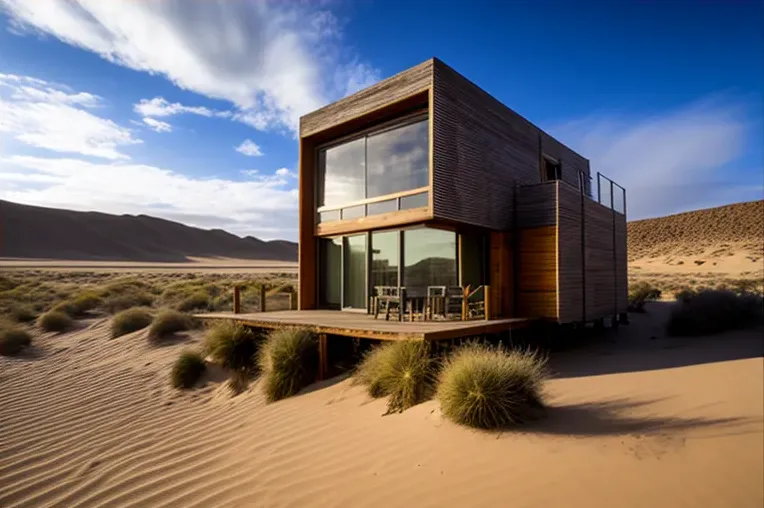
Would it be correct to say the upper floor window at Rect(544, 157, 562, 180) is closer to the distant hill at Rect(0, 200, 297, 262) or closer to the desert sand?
the desert sand

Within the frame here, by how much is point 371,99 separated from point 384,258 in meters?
4.11

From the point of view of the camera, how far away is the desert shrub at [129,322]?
45.4 feet

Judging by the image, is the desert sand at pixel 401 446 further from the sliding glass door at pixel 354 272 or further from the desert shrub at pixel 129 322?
the desert shrub at pixel 129 322

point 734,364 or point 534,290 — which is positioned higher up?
point 534,290

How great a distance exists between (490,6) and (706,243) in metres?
52.7

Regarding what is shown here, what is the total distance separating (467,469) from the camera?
12.4 feet

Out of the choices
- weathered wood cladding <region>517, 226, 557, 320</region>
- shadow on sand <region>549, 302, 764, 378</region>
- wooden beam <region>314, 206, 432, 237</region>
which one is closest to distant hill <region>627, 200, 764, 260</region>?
shadow on sand <region>549, 302, 764, 378</region>

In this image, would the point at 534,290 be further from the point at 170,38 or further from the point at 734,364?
the point at 170,38

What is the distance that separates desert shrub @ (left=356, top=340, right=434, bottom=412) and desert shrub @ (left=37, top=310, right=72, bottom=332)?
43.5 feet

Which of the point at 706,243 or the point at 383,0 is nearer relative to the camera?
the point at 383,0

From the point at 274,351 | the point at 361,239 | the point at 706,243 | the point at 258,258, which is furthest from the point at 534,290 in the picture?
the point at 258,258

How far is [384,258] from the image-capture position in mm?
11609

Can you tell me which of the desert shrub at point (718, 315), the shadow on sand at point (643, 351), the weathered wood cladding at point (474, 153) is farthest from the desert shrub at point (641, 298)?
the weathered wood cladding at point (474, 153)

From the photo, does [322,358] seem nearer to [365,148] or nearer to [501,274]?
[501,274]
